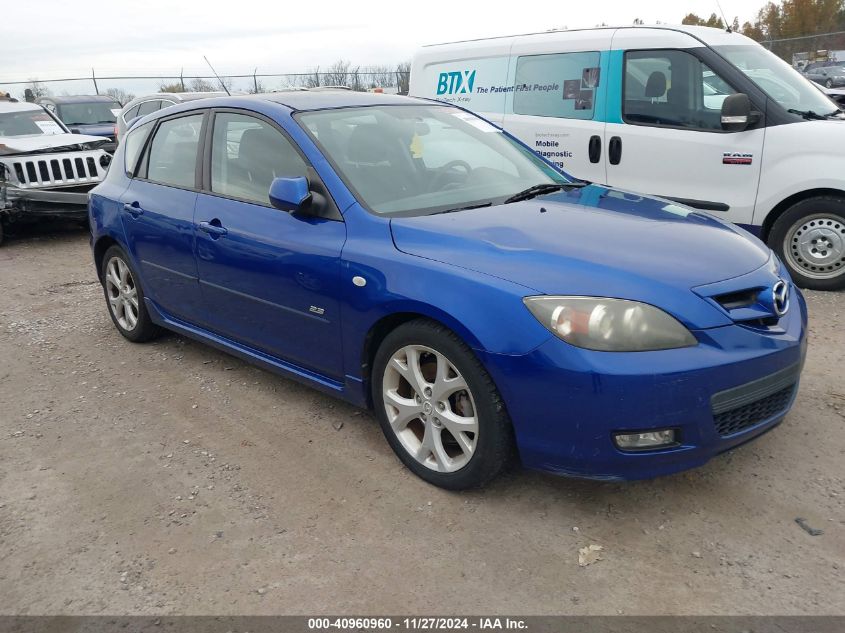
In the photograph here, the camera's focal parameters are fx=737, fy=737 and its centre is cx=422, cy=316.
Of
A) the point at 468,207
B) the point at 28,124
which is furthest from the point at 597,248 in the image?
the point at 28,124

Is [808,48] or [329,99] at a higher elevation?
[808,48]

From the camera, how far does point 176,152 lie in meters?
4.54

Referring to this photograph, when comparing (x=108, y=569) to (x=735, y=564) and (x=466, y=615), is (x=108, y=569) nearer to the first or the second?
(x=466, y=615)

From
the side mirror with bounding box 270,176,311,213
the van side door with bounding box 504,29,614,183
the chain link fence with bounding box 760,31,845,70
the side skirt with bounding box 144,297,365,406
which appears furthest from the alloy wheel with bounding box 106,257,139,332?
the chain link fence with bounding box 760,31,845,70

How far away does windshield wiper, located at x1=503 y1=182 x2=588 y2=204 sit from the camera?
3.66 metres

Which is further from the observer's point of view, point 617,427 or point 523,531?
point 523,531

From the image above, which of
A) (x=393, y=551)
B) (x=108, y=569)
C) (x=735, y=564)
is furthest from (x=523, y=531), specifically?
(x=108, y=569)

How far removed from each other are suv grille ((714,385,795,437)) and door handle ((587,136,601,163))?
3.89m

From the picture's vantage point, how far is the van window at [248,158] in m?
3.73

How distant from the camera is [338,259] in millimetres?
3316

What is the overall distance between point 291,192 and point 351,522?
4.91 ft

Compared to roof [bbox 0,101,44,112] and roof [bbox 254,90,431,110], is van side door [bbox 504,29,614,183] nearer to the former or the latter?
→ roof [bbox 254,90,431,110]

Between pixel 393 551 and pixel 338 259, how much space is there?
1.29m

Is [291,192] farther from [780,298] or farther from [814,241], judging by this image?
[814,241]
